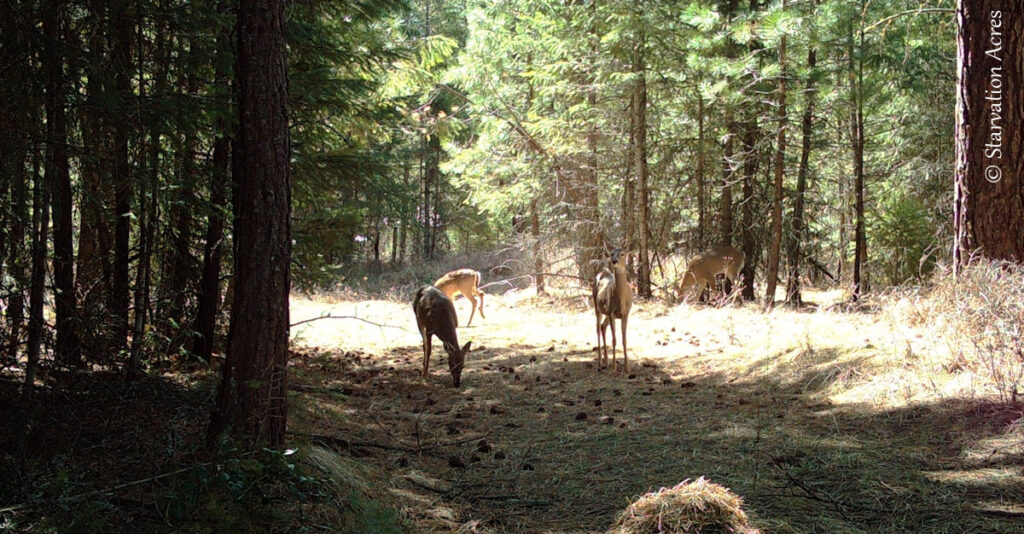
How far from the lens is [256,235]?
4.26m

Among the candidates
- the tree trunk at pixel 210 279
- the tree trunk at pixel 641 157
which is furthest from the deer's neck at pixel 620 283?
the tree trunk at pixel 641 157

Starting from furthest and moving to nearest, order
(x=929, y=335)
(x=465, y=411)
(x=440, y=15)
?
(x=440, y=15) < (x=465, y=411) < (x=929, y=335)

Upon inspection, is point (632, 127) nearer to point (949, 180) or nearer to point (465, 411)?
point (949, 180)

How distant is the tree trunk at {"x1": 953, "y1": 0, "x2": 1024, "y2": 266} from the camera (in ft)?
23.4

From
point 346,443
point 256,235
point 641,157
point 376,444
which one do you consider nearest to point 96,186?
point 256,235

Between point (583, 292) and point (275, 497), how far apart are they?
44.6ft

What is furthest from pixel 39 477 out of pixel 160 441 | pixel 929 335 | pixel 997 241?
pixel 997 241

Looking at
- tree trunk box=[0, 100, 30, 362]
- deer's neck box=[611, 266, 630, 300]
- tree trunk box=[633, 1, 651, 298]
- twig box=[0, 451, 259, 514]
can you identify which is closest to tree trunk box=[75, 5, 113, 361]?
tree trunk box=[0, 100, 30, 362]

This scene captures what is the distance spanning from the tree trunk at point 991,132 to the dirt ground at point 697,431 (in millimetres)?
1326

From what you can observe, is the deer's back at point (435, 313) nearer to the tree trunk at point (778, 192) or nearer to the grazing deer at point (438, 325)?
the grazing deer at point (438, 325)

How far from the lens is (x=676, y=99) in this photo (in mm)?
17031

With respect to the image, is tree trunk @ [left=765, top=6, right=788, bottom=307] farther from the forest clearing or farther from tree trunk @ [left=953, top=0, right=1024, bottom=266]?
tree trunk @ [left=953, top=0, right=1024, bottom=266]

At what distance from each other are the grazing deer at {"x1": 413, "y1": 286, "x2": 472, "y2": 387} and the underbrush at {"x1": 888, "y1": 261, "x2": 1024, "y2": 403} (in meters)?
5.36

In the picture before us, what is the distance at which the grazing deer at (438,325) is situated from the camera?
29.2 feet
